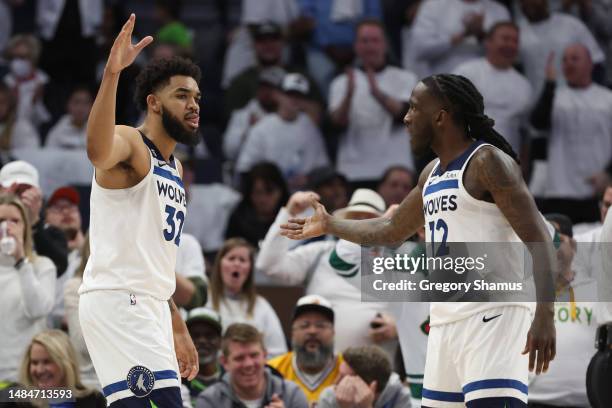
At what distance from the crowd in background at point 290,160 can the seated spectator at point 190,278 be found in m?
0.02

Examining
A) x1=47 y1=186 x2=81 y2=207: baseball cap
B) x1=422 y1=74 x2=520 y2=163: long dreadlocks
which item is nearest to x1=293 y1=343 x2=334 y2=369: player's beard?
x1=47 y1=186 x2=81 y2=207: baseball cap

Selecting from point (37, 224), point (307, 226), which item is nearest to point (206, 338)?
point (37, 224)

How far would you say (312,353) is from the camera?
8.18m

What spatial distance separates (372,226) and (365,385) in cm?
151

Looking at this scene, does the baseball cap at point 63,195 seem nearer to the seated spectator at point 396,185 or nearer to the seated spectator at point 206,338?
the seated spectator at point 206,338

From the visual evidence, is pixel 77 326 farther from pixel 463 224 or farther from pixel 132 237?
pixel 463 224

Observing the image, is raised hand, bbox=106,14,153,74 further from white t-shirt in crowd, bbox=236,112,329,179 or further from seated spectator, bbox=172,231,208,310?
white t-shirt in crowd, bbox=236,112,329,179

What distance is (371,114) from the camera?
1159cm

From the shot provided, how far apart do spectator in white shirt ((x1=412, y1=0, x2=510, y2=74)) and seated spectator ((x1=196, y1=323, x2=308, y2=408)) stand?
525 cm

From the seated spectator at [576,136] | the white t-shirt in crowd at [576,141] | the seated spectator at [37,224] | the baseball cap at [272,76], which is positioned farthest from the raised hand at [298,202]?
the baseball cap at [272,76]

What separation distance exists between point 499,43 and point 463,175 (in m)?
5.90

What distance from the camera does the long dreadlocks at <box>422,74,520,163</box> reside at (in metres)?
5.85

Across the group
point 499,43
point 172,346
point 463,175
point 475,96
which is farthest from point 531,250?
point 499,43

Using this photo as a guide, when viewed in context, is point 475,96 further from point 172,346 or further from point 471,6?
point 471,6
